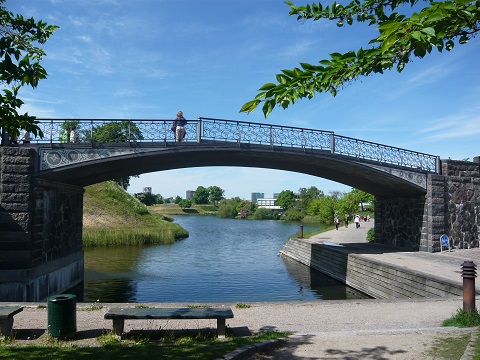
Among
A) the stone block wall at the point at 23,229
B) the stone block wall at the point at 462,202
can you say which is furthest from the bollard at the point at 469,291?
the stone block wall at the point at 462,202

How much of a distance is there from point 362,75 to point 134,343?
592 cm

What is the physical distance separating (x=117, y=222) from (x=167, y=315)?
37774mm

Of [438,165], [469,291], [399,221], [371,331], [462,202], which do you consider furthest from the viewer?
[399,221]

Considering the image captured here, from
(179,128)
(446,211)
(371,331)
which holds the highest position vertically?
(179,128)

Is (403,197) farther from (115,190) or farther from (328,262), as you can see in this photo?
(115,190)

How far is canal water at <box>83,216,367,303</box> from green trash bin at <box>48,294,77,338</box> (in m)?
9.21

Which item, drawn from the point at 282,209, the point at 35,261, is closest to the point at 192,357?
the point at 35,261

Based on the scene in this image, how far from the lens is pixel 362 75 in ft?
12.9

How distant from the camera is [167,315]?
7.54 m

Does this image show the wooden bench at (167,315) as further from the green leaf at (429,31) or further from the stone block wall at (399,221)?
the stone block wall at (399,221)

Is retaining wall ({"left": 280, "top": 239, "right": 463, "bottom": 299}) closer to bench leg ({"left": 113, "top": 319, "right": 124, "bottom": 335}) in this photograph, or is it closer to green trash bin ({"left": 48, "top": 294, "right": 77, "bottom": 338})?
bench leg ({"left": 113, "top": 319, "right": 124, "bottom": 335})

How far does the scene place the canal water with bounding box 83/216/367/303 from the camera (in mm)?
18031

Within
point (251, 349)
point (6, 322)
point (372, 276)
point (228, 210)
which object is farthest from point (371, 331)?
point (228, 210)

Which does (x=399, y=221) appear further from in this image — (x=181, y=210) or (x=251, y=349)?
(x=181, y=210)
